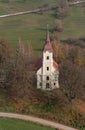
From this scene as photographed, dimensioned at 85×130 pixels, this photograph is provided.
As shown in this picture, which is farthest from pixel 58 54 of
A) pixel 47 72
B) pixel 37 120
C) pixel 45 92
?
pixel 37 120

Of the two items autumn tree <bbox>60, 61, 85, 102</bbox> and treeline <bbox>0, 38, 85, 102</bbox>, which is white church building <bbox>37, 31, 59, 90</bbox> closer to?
treeline <bbox>0, 38, 85, 102</bbox>

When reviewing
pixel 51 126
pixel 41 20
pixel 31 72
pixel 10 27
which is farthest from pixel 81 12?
pixel 51 126

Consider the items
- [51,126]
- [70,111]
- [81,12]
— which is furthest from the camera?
[81,12]

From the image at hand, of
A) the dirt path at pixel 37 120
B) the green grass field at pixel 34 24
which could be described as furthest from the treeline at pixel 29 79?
the green grass field at pixel 34 24

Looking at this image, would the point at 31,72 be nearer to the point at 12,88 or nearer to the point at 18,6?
the point at 12,88

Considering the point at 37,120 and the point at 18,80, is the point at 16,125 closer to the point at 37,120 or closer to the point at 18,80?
the point at 37,120

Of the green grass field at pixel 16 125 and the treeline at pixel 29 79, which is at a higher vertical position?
the treeline at pixel 29 79

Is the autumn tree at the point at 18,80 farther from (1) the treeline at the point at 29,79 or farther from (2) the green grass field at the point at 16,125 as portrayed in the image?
A: (2) the green grass field at the point at 16,125
